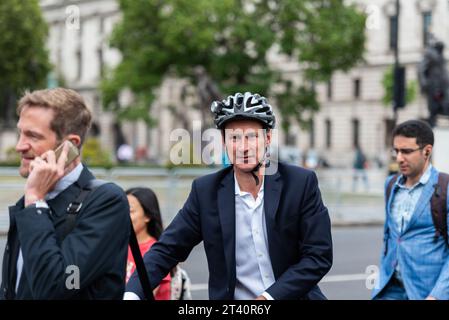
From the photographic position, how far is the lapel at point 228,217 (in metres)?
3.92

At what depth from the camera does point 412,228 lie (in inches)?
218

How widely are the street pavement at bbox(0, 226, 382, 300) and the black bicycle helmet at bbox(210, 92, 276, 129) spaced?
21.9 feet

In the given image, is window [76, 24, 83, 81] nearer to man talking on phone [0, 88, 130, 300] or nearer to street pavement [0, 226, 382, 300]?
street pavement [0, 226, 382, 300]

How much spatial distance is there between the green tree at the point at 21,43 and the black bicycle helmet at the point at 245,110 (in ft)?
181

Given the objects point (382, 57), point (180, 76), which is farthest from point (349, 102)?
point (180, 76)

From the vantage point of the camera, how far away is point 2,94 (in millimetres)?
66062

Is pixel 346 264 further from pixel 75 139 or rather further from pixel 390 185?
pixel 75 139

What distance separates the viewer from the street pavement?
1140 cm

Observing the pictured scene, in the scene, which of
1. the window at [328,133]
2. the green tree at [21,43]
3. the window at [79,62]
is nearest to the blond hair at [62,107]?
the green tree at [21,43]

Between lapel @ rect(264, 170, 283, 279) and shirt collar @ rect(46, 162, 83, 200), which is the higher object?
shirt collar @ rect(46, 162, 83, 200)

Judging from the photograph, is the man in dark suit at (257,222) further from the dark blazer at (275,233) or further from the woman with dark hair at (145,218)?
the woman with dark hair at (145,218)

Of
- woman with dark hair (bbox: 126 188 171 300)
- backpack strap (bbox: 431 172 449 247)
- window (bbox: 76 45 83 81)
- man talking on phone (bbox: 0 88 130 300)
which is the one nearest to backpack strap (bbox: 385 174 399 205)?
backpack strap (bbox: 431 172 449 247)

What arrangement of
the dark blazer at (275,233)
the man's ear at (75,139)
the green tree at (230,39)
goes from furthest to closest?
the green tree at (230,39) → the dark blazer at (275,233) → the man's ear at (75,139)

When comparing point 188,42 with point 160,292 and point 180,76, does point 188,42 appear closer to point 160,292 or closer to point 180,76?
point 180,76
